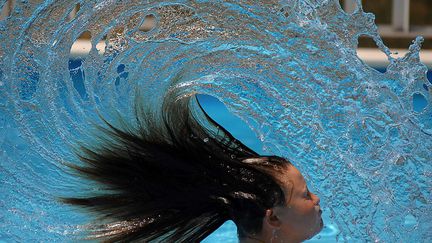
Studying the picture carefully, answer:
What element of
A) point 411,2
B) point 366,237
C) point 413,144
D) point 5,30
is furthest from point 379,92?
point 411,2

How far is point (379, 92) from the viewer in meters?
2.47

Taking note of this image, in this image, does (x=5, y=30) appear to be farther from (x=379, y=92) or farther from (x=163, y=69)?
(x=379, y=92)

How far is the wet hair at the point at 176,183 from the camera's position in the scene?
7.21 ft

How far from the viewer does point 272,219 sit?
2.16 meters

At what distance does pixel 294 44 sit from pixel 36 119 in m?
0.75

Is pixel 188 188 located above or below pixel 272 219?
above

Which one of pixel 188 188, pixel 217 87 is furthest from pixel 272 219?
pixel 217 87

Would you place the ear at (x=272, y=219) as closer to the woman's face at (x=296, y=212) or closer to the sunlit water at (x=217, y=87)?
the woman's face at (x=296, y=212)

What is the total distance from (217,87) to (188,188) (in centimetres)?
42

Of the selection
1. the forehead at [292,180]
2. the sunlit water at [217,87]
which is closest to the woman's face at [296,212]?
the forehead at [292,180]

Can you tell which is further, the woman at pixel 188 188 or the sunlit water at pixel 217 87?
the sunlit water at pixel 217 87

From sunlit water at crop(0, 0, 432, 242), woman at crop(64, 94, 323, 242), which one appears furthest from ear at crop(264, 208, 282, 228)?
sunlit water at crop(0, 0, 432, 242)

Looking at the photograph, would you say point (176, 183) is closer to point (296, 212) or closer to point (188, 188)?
point (188, 188)

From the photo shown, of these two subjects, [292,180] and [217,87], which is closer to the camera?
[292,180]
